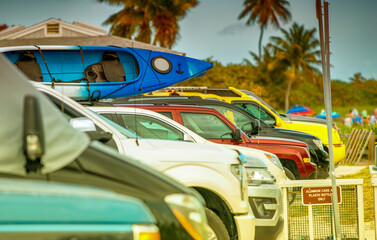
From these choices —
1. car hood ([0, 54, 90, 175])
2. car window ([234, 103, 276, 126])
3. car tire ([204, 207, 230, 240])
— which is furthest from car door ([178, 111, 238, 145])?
car hood ([0, 54, 90, 175])

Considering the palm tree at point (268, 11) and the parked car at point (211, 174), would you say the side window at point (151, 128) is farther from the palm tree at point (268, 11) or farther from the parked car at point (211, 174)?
the palm tree at point (268, 11)

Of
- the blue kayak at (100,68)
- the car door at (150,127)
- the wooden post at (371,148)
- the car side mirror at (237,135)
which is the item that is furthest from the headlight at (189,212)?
the wooden post at (371,148)

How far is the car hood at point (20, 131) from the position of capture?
2391 millimetres

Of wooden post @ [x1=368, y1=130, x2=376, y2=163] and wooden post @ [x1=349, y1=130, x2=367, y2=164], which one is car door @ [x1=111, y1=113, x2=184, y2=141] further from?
wooden post @ [x1=368, y1=130, x2=376, y2=163]

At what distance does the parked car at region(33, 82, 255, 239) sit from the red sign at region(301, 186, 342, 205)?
53.5 inches

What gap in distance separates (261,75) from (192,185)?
50.3 metres

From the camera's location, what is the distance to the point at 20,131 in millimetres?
2383

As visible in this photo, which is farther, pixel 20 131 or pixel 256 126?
pixel 256 126

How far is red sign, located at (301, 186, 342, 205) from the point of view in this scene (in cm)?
604

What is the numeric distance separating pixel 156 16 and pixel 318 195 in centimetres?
2856

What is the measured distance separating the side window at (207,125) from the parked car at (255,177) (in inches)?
78.0

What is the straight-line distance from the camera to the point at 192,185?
15.9 ft

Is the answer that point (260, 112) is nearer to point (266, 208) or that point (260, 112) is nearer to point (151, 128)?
point (151, 128)

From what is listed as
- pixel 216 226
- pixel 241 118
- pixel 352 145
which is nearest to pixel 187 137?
pixel 216 226
